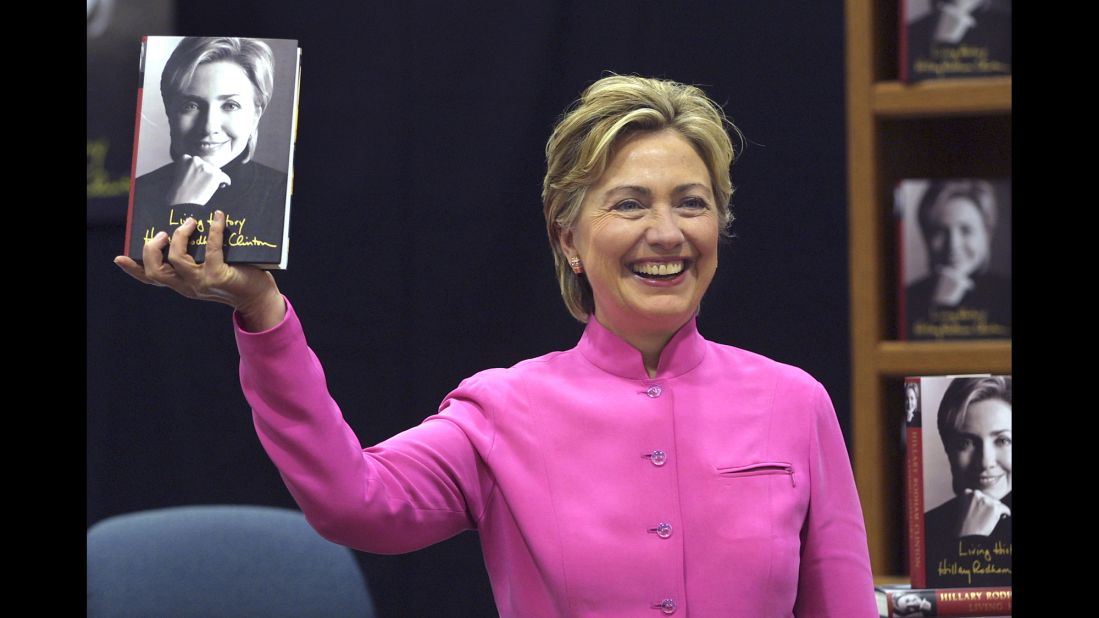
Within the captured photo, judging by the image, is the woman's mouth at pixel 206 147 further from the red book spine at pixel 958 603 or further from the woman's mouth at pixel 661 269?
the red book spine at pixel 958 603

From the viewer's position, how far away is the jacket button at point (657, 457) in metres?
1.77

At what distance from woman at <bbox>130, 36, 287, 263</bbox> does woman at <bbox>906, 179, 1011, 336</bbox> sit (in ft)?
4.07

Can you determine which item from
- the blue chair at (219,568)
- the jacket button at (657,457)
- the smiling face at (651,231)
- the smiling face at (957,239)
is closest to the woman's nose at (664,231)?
the smiling face at (651,231)

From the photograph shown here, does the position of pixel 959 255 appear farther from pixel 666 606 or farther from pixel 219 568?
pixel 219 568

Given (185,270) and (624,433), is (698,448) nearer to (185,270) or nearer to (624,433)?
(624,433)

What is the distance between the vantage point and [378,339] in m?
2.73

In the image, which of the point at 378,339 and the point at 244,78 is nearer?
the point at 244,78

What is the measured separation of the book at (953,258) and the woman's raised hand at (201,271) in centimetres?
125

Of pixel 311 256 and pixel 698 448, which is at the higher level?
pixel 311 256

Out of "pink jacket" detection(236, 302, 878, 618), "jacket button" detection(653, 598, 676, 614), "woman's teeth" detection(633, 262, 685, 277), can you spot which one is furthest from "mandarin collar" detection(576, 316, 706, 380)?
"jacket button" detection(653, 598, 676, 614)

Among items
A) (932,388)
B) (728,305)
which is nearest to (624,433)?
(932,388)

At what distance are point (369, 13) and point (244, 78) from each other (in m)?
1.19

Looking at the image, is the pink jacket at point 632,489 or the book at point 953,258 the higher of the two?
the book at point 953,258

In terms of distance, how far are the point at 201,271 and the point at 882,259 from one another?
1.31 m
